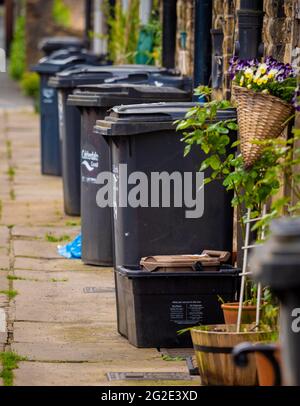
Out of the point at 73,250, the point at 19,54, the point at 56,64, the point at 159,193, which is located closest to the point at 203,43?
the point at 73,250

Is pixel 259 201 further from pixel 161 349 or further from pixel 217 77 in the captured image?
pixel 217 77

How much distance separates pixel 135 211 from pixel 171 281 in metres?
0.63

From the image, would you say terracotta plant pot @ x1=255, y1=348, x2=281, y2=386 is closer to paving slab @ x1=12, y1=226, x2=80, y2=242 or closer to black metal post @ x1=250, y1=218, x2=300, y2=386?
Result: black metal post @ x1=250, y1=218, x2=300, y2=386

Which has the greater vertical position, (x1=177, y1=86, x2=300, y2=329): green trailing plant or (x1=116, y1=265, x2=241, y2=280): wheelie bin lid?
(x1=177, y1=86, x2=300, y2=329): green trailing plant

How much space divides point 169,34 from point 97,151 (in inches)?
157

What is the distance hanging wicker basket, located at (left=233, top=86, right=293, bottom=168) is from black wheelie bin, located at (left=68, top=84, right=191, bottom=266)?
2.92 meters

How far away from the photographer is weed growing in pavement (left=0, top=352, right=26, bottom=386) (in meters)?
6.85

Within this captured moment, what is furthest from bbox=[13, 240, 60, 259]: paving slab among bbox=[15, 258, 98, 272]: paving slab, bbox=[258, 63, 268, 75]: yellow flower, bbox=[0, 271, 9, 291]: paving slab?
bbox=[258, 63, 268, 75]: yellow flower

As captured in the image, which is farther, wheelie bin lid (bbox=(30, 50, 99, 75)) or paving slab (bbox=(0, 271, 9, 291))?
wheelie bin lid (bbox=(30, 50, 99, 75))

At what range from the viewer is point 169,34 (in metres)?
13.9

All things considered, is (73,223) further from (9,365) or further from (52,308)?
(9,365)

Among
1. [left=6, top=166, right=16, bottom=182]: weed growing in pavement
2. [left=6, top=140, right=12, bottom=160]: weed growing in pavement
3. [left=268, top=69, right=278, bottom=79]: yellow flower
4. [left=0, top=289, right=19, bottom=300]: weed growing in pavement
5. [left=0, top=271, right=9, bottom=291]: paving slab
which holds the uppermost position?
[left=268, top=69, right=278, bottom=79]: yellow flower

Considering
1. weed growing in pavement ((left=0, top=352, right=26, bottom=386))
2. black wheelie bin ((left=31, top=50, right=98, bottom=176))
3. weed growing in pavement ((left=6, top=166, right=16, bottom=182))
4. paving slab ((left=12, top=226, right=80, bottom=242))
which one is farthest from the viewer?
weed growing in pavement ((left=6, top=166, right=16, bottom=182))

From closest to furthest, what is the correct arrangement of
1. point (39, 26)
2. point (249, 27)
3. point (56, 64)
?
point (249, 27), point (56, 64), point (39, 26)
